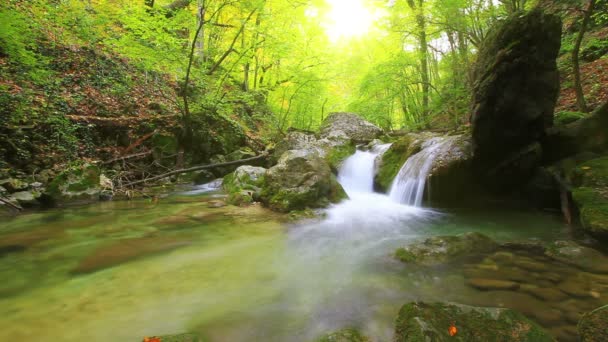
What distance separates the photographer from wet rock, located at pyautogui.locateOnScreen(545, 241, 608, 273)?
3039mm

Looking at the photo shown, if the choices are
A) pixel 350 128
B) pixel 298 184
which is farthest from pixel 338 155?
pixel 298 184

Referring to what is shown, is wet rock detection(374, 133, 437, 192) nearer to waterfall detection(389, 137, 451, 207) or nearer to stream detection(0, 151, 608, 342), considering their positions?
waterfall detection(389, 137, 451, 207)

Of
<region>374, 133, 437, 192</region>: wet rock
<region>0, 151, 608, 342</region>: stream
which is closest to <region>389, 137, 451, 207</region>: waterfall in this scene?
<region>374, 133, 437, 192</region>: wet rock

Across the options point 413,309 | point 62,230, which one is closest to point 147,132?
point 62,230

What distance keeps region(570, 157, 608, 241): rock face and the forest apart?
29 millimetres

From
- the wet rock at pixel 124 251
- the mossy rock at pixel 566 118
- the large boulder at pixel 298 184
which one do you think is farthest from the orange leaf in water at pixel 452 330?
the mossy rock at pixel 566 118

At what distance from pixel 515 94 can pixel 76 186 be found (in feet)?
30.9

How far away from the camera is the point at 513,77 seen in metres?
5.09

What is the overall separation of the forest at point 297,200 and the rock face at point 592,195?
0.03 metres

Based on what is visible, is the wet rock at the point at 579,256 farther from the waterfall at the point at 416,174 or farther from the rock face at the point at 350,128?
the rock face at the point at 350,128

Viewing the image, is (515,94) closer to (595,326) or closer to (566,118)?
(566,118)

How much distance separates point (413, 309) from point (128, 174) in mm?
8078

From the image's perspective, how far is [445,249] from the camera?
3.48 metres

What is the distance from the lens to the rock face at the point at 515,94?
16.0ft
